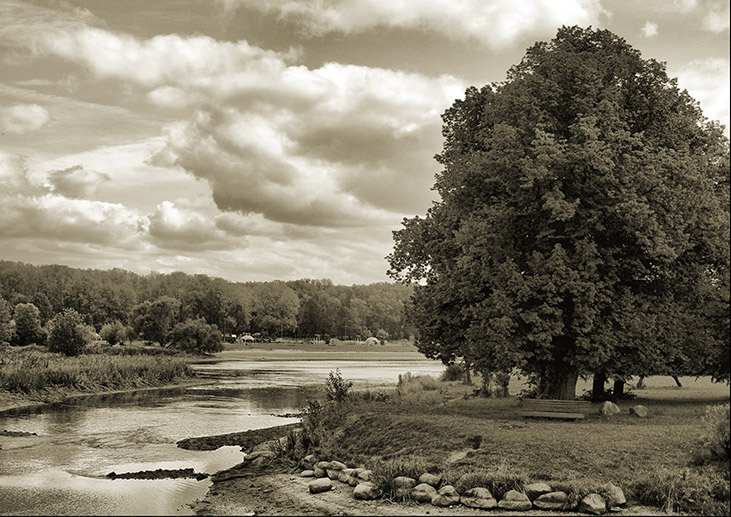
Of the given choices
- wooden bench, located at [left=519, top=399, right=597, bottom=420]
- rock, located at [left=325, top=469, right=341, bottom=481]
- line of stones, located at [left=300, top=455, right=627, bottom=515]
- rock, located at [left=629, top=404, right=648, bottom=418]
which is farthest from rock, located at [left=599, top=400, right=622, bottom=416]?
rock, located at [left=325, top=469, right=341, bottom=481]

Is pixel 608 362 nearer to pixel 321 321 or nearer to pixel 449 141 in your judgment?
pixel 449 141

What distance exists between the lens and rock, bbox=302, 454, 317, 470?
20.8 meters

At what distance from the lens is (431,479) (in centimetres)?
1722

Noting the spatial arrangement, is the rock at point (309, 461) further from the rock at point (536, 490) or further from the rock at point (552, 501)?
the rock at point (552, 501)

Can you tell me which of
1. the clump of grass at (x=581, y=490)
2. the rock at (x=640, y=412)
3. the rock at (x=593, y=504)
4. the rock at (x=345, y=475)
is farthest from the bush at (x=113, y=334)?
the rock at (x=593, y=504)

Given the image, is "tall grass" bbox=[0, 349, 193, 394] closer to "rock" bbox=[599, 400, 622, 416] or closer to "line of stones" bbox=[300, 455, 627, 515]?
"line of stones" bbox=[300, 455, 627, 515]

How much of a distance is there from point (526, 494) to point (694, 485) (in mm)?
3551

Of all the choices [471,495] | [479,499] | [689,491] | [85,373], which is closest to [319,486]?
[471,495]

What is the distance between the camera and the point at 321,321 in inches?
7367

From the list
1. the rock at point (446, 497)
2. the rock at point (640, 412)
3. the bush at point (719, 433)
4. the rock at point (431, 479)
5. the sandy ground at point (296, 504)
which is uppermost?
the bush at point (719, 433)

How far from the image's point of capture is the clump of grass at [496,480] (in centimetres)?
1620

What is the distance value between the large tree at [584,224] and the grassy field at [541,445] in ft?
8.86

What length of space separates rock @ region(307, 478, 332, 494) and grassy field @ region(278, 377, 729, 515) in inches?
53.3

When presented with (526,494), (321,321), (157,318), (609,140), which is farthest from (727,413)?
(321,321)
